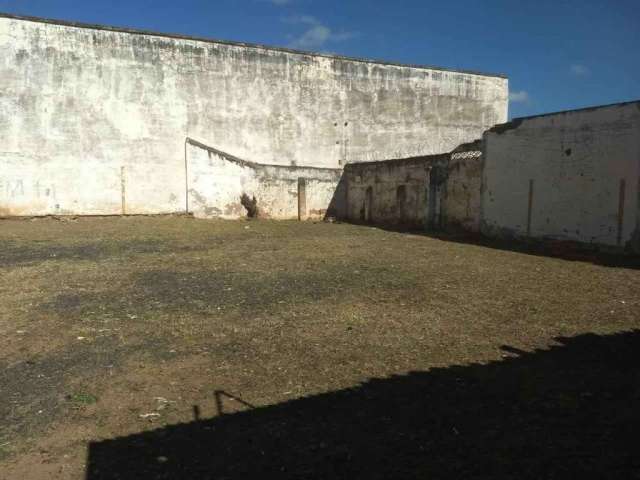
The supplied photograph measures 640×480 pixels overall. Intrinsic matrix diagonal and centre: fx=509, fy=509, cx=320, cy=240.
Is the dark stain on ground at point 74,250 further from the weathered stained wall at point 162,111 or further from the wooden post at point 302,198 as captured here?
the wooden post at point 302,198

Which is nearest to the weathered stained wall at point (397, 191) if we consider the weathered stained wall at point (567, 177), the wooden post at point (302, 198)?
the wooden post at point (302, 198)

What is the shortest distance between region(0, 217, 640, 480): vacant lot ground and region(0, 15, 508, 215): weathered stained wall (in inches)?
400

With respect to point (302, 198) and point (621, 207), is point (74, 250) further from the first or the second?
point (621, 207)

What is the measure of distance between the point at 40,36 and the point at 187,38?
5204mm

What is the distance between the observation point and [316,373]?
15.2ft

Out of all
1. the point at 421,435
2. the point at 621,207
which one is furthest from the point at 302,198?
the point at 421,435

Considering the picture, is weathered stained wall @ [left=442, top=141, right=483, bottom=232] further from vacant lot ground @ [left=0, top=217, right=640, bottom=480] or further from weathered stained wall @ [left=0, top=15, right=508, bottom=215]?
weathered stained wall @ [left=0, top=15, right=508, bottom=215]

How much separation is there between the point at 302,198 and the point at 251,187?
226cm

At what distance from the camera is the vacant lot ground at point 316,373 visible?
3.24 metres

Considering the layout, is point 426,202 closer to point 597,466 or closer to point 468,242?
point 468,242

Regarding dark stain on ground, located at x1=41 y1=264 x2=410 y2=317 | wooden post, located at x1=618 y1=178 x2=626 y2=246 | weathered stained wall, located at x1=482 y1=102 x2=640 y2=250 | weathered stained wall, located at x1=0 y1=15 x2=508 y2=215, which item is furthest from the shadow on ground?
weathered stained wall, located at x1=0 y1=15 x2=508 y2=215

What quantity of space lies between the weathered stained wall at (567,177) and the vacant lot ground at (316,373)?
2823 millimetres

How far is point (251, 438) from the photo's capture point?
138 inches

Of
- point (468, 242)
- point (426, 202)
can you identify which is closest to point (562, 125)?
point (468, 242)
